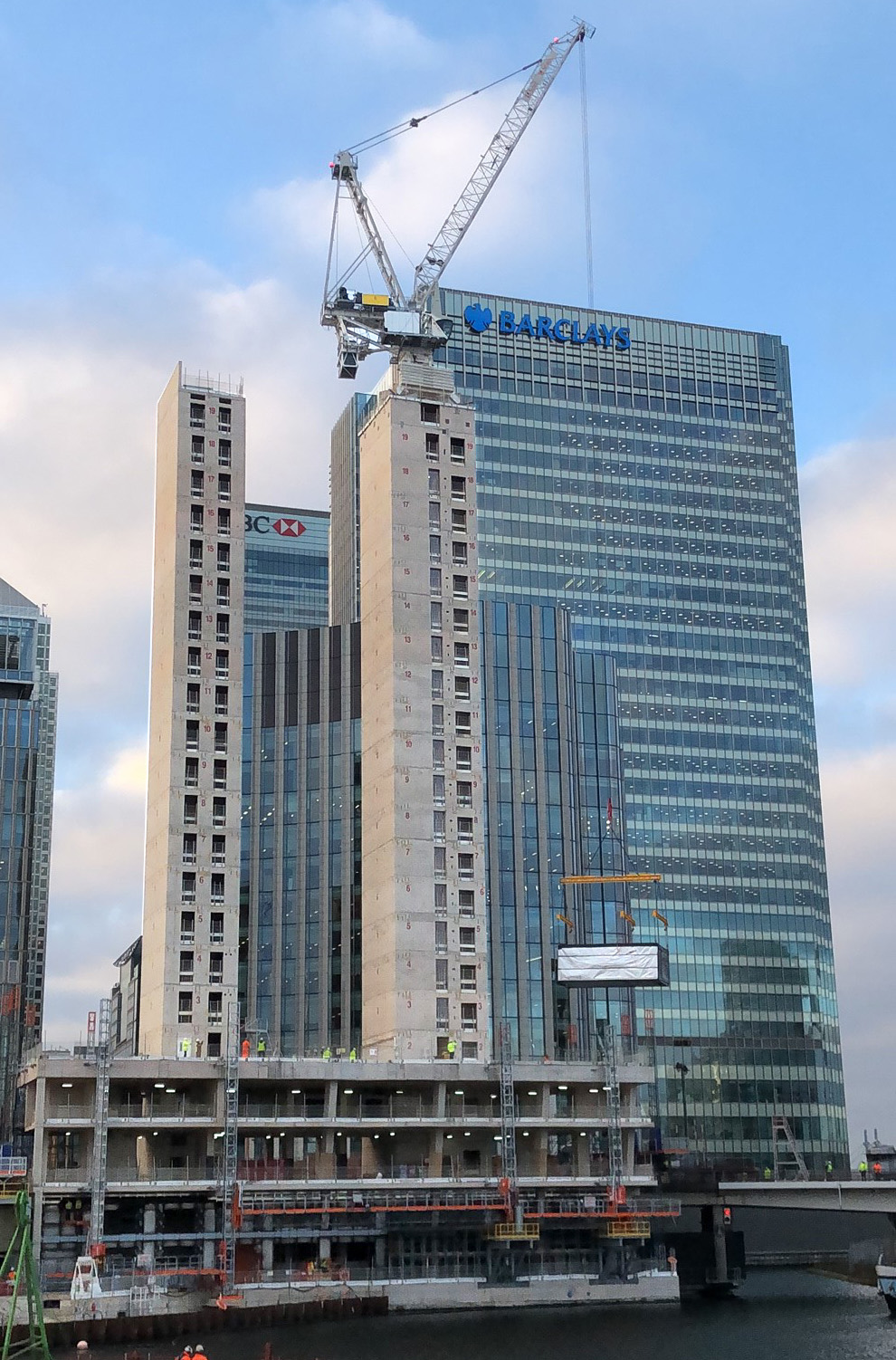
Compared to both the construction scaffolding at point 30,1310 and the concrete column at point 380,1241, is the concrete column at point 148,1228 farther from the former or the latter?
the concrete column at point 380,1241

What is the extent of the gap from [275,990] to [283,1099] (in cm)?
4699

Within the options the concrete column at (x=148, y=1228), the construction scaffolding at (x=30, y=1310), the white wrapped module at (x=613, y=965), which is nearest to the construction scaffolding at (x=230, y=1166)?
the concrete column at (x=148, y=1228)

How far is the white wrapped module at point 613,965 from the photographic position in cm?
16375

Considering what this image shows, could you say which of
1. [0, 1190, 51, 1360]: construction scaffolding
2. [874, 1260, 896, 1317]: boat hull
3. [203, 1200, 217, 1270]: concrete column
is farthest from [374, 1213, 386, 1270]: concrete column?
[874, 1260, 896, 1317]: boat hull

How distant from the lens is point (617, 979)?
16475 centimetres

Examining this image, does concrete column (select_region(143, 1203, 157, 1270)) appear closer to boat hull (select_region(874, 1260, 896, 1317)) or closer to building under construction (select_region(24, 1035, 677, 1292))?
building under construction (select_region(24, 1035, 677, 1292))

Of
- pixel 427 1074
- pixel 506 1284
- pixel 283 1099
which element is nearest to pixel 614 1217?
pixel 506 1284

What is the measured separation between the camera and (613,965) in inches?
6496

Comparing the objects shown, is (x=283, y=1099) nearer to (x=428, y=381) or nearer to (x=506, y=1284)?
(x=506, y=1284)

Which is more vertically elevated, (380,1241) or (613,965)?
(613,965)

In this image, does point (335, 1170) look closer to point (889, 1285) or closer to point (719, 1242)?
point (719, 1242)

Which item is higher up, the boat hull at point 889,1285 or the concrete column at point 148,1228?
the concrete column at point 148,1228

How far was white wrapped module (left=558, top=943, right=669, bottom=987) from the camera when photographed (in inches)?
6447

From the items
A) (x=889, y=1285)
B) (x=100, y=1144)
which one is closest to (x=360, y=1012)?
(x=100, y=1144)
